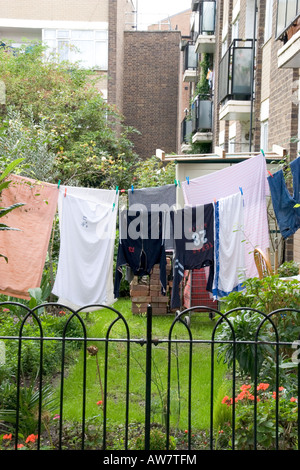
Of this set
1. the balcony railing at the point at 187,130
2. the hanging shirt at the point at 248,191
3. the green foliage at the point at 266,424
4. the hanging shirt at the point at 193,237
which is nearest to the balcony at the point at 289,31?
the hanging shirt at the point at 248,191

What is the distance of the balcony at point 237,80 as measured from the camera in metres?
12.9

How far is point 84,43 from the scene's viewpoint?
2533 centimetres

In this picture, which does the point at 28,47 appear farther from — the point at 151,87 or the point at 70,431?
the point at 70,431

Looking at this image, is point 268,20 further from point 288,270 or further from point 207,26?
point 207,26

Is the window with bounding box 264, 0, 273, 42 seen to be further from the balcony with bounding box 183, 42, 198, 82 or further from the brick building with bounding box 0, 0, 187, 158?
the brick building with bounding box 0, 0, 187, 158

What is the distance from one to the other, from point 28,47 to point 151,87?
826 centimetres

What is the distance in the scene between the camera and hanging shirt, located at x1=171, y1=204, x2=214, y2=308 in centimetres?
819

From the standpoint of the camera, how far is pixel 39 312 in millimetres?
8047

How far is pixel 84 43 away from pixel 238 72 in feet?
45.4

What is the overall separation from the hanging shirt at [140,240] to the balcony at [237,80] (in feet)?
18.8

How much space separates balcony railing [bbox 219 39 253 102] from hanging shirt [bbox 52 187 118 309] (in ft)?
18.8

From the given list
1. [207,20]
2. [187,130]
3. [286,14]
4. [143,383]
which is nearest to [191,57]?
[187,130]

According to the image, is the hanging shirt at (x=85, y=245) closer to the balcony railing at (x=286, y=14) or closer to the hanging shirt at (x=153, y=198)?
the hanging shirt at (x=153, y=198)
